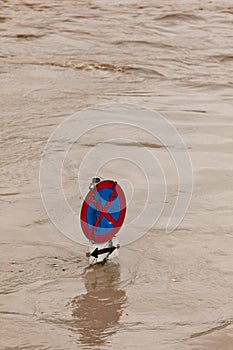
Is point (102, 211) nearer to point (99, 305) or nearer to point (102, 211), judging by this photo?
point (102, 211)

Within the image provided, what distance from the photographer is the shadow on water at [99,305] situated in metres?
2.65

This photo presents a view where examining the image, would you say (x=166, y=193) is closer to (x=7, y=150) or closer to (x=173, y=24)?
(x=7, y=150)

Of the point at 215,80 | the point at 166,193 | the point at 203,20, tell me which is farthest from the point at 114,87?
the point at 203,20

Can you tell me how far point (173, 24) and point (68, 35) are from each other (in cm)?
122

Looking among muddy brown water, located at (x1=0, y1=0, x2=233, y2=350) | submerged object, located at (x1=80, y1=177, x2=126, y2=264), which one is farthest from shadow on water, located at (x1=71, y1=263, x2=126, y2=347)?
submerged object, located at (x1=80, y1=177, x2=126, y2=264)

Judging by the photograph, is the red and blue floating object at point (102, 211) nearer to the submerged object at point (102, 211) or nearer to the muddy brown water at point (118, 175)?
the submerged object at point (102, 211)

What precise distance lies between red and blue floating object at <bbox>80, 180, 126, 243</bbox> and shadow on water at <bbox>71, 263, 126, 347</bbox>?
20 centimetres

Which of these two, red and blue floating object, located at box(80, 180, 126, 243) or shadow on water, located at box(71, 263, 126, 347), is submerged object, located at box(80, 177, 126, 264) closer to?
red and blue floating object, located at box(80, 180, 126, 243)

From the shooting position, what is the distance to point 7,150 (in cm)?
448

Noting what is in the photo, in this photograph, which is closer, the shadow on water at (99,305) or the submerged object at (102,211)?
the shadow on water at (99,305)

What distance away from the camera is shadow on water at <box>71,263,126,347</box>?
265cm

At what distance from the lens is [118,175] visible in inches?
163

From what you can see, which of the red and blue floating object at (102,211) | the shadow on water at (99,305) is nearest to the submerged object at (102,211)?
the red and blue floating object at (102,211)

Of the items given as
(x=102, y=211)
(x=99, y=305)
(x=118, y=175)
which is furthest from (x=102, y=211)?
(x=118, y=175)
